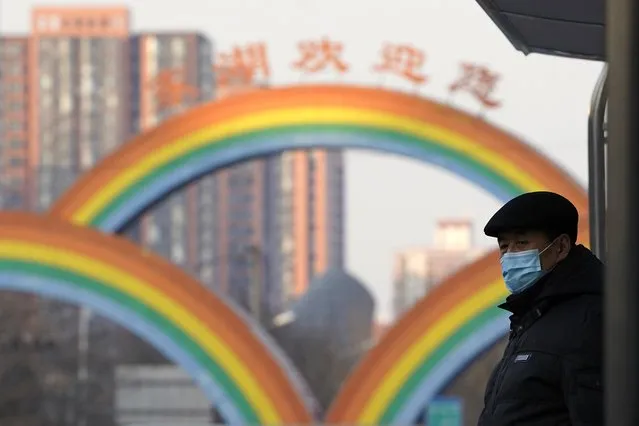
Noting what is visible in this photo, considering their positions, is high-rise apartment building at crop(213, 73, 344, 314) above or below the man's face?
above

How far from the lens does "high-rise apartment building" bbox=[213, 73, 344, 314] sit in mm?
94812

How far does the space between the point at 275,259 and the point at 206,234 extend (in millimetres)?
6774

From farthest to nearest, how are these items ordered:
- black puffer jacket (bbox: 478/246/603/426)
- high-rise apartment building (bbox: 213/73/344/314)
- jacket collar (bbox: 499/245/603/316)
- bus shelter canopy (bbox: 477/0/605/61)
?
1. high-rise apartment building (bbox: 213/73/344/314)
2. bus shelter canopy (bbox: 477/0/605/61)
3. jacket collar (bbox: 499/245/603/316)
4. black puffer jacket (bbox: 478/246/603/426)

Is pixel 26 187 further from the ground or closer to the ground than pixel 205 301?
further from the ground

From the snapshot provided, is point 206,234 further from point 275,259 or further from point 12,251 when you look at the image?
point 12,251

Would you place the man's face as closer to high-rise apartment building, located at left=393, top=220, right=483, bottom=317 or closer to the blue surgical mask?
the blue surgical mask

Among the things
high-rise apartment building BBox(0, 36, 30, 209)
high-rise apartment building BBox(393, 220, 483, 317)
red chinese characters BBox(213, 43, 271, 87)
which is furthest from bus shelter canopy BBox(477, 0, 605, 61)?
high-rise apartment building BBox(393, 220, 483, 317)

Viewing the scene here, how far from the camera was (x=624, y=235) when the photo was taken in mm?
2846

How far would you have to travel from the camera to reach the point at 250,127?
49.3 feet

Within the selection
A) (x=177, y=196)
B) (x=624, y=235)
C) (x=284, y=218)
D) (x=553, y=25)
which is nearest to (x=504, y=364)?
(x=624, y=235)

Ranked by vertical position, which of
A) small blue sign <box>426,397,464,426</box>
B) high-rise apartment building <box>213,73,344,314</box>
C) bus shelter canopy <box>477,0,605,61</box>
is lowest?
small blue sign <box>426,397,464,426</box>

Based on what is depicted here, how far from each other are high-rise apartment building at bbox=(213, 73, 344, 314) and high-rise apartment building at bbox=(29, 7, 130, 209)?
7.06 metres

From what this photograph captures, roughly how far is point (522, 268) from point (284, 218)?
99771 mm

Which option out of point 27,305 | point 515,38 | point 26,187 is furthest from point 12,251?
point 26,187
